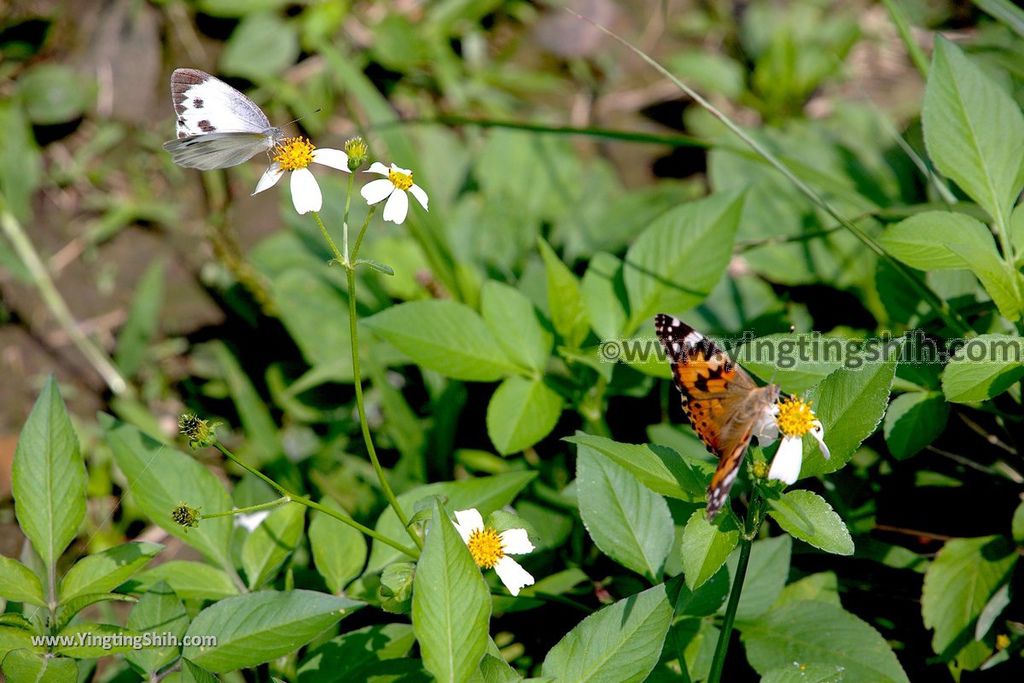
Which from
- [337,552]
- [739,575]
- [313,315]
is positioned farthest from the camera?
[313,315]

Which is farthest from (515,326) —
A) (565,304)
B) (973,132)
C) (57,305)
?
(57,305)

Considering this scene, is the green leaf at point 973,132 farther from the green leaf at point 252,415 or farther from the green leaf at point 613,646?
the green leaf at point 252,415

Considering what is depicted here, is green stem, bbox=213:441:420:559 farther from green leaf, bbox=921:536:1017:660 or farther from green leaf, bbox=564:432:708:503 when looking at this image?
green leaf, bbox=921:536:1017:660

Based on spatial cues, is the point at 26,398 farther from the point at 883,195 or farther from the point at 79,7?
the point at 883,195

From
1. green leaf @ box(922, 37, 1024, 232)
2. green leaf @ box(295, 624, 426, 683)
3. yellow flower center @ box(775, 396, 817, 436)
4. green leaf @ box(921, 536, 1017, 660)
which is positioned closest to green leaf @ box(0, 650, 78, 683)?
green leaf @ box(295, 624, 426, 683)

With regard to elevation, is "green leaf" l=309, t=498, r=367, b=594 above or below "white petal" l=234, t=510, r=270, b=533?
above

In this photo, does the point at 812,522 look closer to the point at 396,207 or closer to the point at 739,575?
the point at 739,575
